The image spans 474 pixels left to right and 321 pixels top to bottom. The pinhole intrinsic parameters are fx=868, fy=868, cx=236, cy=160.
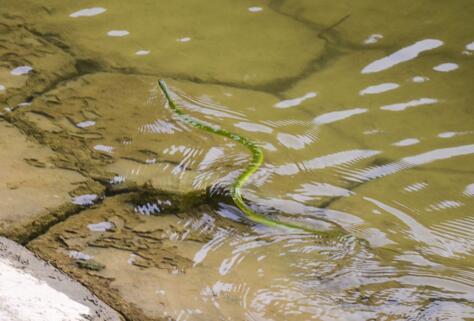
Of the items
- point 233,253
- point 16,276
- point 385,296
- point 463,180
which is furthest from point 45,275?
point 463,180

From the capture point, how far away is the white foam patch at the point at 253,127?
2.92 m

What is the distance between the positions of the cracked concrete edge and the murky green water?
0.10m

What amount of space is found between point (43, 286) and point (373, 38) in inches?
80.6

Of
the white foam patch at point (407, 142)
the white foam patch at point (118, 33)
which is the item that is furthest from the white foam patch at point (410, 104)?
the white foam patch at point (118, 33)

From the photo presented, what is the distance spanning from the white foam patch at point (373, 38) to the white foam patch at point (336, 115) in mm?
571

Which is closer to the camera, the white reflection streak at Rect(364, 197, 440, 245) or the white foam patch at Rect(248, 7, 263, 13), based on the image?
the white reflection streak at Rect(364, 197, 440, 245)

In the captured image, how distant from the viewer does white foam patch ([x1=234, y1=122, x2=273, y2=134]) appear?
2.92 metres

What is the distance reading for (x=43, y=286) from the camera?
1.99 m

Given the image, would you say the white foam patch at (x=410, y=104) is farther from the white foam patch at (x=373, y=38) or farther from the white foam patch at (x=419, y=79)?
the white foam patch at (x=373, y=38)

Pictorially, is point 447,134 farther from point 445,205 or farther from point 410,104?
point 445,205

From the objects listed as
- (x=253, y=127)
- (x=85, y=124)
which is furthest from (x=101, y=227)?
(x=253, y=127)

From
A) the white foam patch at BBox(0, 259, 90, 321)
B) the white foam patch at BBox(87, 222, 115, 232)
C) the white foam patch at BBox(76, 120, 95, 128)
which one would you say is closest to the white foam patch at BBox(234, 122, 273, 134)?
the white foam patch at BBox(76, 120, 95, 128)

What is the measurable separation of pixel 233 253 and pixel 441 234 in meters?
0.61

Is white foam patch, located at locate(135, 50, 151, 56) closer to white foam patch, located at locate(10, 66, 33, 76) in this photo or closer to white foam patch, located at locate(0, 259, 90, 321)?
white foam patch, located at locate(10, 66, 33, 76)
